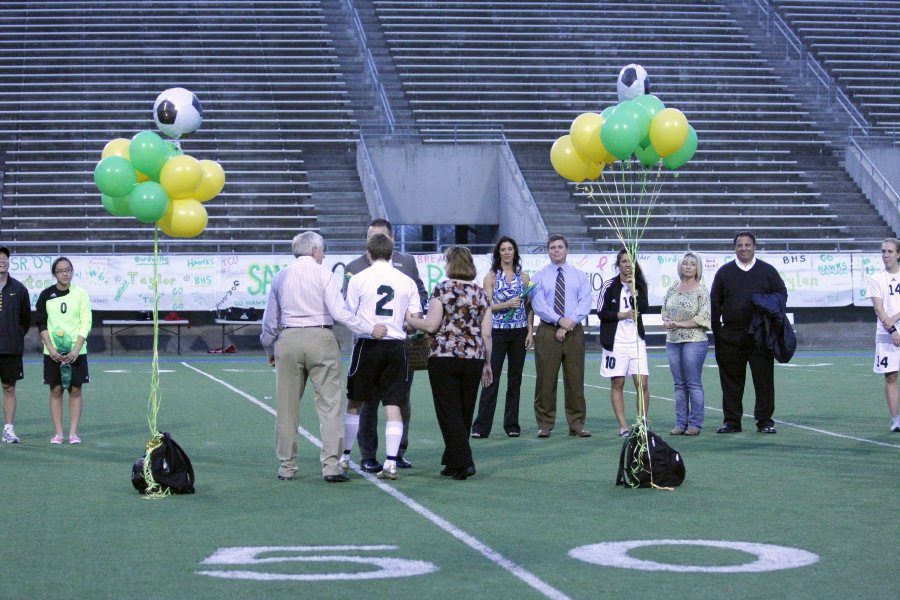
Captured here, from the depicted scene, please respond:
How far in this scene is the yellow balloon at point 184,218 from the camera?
376 inches

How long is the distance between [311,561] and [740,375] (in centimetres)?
710

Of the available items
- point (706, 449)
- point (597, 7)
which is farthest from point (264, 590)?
point (597, 7)

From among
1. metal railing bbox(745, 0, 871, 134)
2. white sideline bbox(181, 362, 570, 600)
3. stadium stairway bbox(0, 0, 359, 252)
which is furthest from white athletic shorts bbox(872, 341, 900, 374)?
metal railing bbox(745, 0, 871, 134)

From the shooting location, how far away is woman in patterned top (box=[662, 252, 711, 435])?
1215 centimetres

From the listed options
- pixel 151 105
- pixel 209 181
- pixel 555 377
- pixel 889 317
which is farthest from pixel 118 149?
pixel 151 105

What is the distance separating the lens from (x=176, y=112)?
9820 mm

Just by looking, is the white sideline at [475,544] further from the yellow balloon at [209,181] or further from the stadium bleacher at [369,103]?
the stadium bleacher at [369,103]

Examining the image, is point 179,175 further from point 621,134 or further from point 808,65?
point 808,65

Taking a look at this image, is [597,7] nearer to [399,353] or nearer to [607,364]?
[607,364]

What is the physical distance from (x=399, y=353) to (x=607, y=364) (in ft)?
11.5

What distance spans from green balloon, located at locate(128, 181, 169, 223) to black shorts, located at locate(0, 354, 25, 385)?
10.9 feet

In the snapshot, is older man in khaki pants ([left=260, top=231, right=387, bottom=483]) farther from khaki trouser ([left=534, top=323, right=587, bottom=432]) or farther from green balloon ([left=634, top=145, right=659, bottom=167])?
khaki trouser ([left=534, top=323, right=587, bottom=432])

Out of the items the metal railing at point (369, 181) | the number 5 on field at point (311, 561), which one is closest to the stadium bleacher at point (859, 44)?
the metal railing at point (369, 181)

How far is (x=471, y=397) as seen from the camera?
930cm
